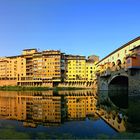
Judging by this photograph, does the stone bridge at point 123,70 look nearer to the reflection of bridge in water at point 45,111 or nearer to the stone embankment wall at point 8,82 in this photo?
the reflection of bridge in water at point 45,111

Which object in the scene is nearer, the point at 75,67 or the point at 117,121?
the point at 117,121

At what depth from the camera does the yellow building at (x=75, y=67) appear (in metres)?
113

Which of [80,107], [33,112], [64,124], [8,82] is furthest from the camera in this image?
[8,82]

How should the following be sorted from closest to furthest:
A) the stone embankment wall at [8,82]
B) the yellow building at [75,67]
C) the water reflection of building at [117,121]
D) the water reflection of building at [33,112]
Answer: the water reflection of building at [117,121], the water reflection of building at [33,112], the yellow building at [75,67], the stone embankment wall at [8,82]

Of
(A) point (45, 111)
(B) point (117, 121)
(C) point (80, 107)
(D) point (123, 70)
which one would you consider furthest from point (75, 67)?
(B) point (117, 121)

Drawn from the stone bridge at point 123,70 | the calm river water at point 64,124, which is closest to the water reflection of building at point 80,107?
the calm river water at point 64,124

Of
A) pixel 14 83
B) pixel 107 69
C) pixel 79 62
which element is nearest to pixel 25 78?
pixel 14 83

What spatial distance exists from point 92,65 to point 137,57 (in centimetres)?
7071

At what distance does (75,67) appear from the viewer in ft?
375

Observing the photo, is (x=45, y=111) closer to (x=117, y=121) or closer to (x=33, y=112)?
(x=33, y=112)

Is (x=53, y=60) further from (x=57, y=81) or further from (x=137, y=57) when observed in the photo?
(x=137, y=57)

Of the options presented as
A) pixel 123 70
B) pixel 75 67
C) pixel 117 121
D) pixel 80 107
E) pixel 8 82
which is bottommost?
pixel 117 121

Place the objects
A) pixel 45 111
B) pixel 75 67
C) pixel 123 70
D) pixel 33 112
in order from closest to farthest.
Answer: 1. pixel 33 112
2. pixel 45 111
3. pixel 123 70
4. pixel 75 67

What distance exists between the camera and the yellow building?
11325 centimetres
